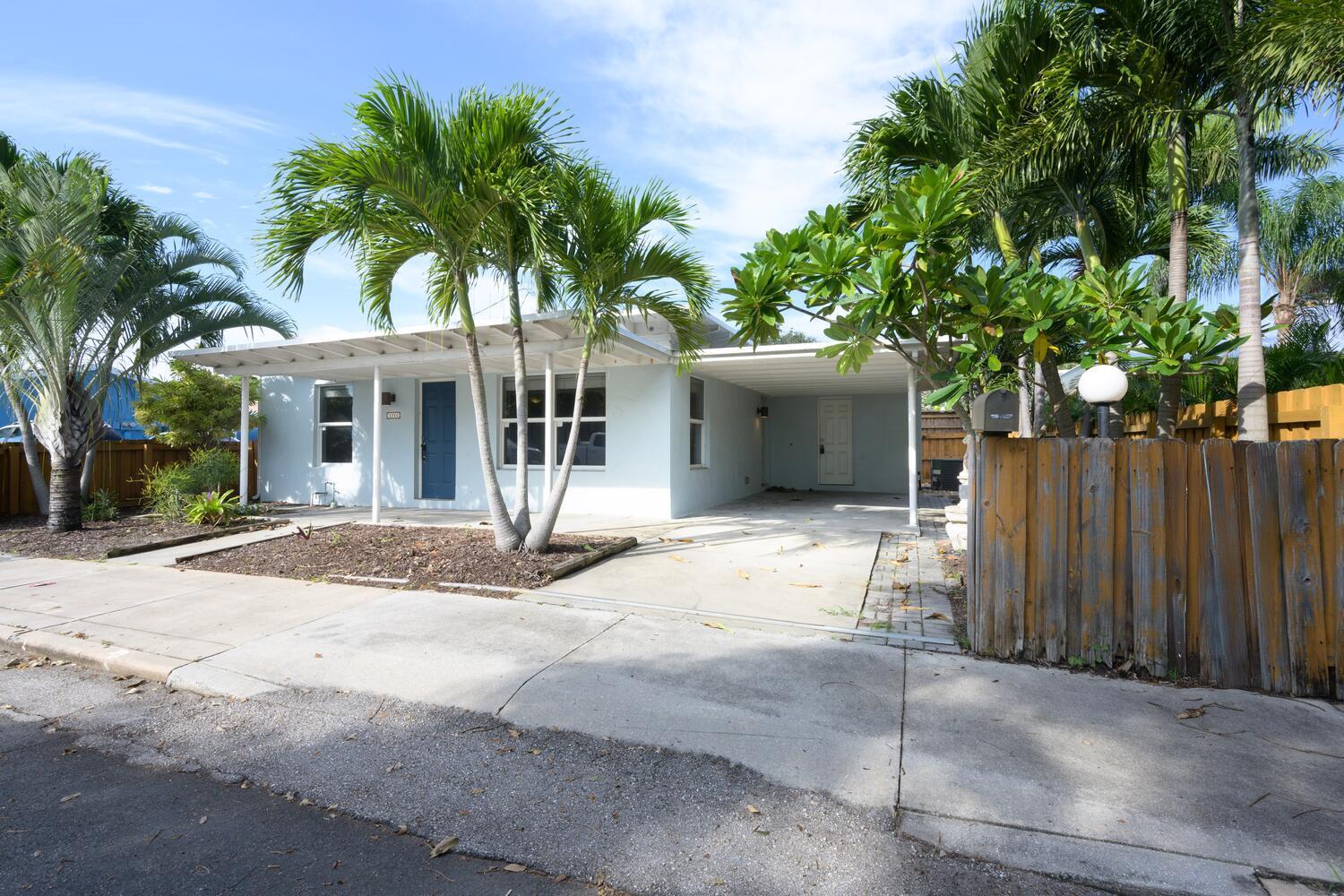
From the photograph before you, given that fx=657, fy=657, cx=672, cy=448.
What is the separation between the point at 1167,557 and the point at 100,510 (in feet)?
43.3

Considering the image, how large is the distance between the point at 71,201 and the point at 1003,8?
1082cm

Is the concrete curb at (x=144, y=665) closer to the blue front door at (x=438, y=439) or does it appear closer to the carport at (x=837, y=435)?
Answer: the blue front door at (x=438, y=439)

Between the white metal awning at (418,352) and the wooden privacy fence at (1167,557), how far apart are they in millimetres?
5270

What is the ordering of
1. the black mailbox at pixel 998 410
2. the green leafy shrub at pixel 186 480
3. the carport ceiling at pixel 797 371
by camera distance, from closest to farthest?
the black mailbox at pixel 998 410
the carport ceiling at pixel 797 371
the green leafy shrub at pixel 186 480

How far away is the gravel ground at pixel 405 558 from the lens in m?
6.11

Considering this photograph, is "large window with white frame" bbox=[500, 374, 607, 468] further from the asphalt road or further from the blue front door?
the asphalt road

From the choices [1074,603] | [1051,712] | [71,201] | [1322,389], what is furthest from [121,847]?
[71,201]

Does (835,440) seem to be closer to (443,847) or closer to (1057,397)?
(1057,397)

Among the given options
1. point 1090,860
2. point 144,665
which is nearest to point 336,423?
point 144,665

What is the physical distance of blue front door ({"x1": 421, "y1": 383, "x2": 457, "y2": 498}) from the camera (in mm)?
11727

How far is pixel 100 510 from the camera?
10094 millimetres

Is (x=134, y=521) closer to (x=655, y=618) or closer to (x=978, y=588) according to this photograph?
(x=655, y=618)

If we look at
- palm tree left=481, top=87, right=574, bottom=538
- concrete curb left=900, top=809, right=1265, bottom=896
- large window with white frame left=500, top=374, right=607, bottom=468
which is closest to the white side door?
large window with white frame left=500, top=374, right=607, bottom=468

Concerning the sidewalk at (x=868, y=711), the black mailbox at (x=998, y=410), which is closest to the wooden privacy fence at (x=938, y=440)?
the black mailbox at (x=998, y=410)
